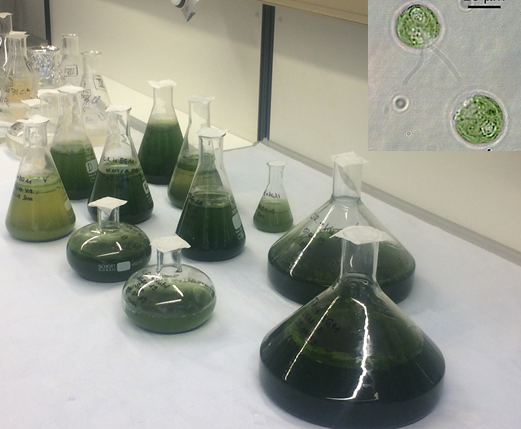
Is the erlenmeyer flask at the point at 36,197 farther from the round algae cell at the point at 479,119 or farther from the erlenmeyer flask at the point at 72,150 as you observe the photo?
the round algae cell at the point at 479,119

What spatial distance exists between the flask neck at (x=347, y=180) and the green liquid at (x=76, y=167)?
1.96ft

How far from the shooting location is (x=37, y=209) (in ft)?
3.78

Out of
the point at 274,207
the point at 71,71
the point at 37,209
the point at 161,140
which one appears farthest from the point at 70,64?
the point at 274,207

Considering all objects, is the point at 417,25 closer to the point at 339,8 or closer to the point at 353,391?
the point at 353,391

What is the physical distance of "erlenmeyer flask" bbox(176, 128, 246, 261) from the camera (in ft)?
3.68

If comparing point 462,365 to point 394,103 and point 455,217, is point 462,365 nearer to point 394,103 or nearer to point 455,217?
point 394,103

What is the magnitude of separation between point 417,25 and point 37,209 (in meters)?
0.77

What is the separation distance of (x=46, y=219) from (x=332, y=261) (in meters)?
0.53

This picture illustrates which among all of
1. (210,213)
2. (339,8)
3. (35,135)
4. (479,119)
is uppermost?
(339,8)

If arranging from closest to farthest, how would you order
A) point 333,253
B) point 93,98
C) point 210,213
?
1. point 333,253
2. point 210,213
3. point 93,98

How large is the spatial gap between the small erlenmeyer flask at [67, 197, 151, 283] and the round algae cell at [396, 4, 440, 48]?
0.56 metres

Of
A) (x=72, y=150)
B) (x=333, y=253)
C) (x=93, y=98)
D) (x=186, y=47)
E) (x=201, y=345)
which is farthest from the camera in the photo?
(x=186, y=47)

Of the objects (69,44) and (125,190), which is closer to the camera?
(125,190)

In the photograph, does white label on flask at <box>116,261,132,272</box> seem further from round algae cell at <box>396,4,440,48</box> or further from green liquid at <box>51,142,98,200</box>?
round algae cell at <box>396,4,440,48</box>
